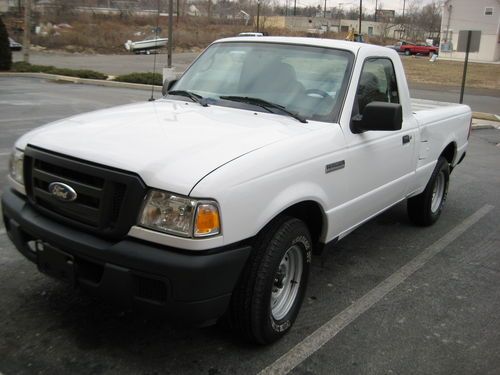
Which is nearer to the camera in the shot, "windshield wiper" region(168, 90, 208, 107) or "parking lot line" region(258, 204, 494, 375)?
"parking lot line" region(258, 204, 494, 375)

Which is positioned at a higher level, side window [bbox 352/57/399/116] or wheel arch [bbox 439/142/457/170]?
side window [bbox 352/57/399/116]

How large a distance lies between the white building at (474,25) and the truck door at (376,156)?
202ft

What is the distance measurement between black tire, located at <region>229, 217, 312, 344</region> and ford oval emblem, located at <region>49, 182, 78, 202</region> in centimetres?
100

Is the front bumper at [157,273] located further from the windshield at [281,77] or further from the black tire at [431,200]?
the black tire at [431,200]

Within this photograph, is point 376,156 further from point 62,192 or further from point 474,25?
point 474,25

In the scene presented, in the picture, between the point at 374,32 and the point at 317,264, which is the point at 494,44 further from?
the point at 317,264

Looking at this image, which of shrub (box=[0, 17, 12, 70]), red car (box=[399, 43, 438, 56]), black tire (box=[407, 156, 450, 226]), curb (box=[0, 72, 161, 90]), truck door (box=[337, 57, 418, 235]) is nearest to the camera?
truck door (box=[337, 57, 418, 235])

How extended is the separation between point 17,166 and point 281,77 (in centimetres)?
195

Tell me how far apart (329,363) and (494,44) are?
66936 mm

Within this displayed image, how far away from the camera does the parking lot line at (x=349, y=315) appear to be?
121 inches

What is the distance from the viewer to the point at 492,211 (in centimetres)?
650

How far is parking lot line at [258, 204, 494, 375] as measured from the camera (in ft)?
10.1

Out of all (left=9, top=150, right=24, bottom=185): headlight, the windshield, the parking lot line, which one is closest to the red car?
the parking lot line

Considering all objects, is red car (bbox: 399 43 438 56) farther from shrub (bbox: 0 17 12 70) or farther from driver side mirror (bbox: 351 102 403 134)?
driver side mirror (bbox: 351 102 403 134)
